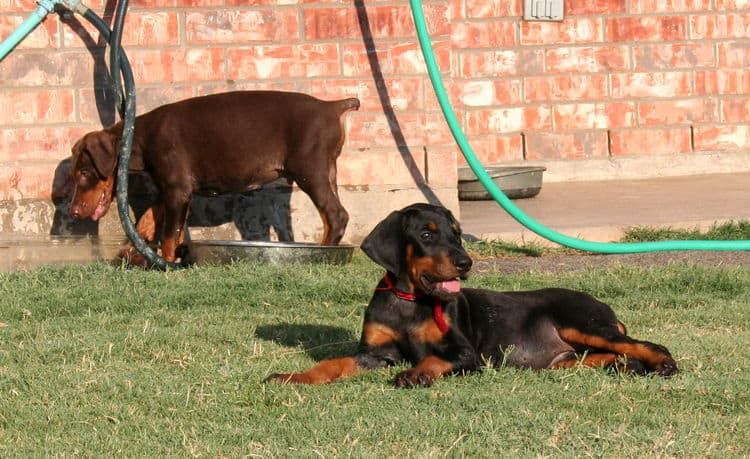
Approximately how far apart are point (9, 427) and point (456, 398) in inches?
77.5

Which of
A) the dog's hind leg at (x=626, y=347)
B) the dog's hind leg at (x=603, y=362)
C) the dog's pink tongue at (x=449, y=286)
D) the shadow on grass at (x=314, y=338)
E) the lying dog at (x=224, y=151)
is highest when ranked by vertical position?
the lying dog at (x=224, y=151)

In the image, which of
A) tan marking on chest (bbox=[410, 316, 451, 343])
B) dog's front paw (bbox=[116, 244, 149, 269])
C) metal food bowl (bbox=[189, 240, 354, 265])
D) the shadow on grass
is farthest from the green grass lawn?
dog's front paw (bbox=[116, 244, 149, 269])

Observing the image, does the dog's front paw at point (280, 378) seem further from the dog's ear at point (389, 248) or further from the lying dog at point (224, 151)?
the lying dog at point (224, 151)

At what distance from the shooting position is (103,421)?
5719mm

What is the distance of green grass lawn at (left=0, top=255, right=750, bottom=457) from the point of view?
528 cm

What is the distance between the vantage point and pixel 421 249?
623 cm

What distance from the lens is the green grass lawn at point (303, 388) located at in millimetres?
5277

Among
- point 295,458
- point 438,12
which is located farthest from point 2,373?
point 438,12

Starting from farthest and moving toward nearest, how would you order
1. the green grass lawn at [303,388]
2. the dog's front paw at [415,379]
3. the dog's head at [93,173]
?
1. the dog's head at [93,173]
2. the dog's front paw at [415,379]
3. the green grass lawn at [303,388]

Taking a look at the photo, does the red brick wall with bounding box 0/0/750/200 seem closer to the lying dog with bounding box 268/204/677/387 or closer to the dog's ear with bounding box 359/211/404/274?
the lying dog with bounding box 268/204/677/387

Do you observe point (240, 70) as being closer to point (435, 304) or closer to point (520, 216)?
point (520, 216)

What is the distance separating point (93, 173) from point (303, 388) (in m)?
5.06

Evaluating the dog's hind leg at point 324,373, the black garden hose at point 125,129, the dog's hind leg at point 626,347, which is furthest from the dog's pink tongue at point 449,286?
the black garden hose at point 125,129

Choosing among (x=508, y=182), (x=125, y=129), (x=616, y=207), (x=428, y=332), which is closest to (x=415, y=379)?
(x=428, y=332)
